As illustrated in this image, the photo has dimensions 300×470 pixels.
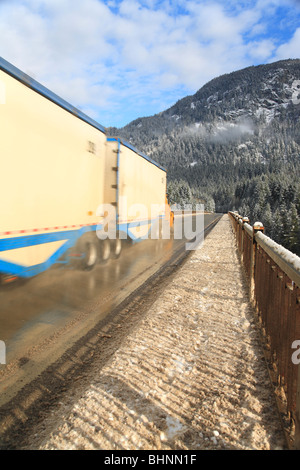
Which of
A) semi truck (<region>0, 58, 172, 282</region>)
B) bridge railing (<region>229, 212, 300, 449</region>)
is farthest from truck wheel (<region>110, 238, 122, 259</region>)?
bridge railing (<region>229, 212, 300, 449</region>)

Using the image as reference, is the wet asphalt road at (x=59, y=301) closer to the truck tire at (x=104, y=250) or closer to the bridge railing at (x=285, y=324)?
the truck tire at (x=104, y=250)

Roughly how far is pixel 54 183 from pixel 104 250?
131 inches

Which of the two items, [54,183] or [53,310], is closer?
[53,310]

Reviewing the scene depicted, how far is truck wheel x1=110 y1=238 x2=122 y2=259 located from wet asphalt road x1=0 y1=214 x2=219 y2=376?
0.73 meters

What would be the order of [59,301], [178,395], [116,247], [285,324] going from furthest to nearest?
[116,247]
[59,301]
[178,395]
[285,324]

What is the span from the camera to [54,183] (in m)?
6.95

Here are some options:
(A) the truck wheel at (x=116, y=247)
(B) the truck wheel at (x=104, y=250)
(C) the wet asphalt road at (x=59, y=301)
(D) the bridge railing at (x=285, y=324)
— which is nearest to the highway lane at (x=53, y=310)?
(C) the wet asphalt road at (x=59, y=301)

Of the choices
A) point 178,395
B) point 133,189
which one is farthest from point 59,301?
point 133,189

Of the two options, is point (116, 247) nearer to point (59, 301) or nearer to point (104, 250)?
point (104, 250)

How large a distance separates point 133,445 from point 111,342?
1.87 m

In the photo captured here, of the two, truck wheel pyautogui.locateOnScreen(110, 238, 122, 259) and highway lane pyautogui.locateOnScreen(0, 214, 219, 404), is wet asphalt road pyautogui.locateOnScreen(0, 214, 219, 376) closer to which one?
highway lane pyautogui.locateOnScreen(0, 214, 219, 404)

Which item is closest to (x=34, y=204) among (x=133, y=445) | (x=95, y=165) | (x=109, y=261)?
(x=95, y=165)

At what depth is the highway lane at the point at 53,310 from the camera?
142 inches
